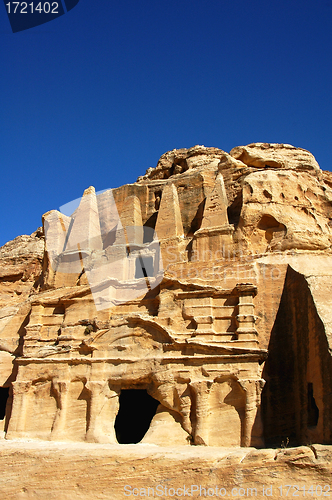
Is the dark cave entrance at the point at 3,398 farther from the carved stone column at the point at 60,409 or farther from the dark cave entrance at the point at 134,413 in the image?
the dark cave entrance at the point at 134,413

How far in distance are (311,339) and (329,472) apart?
4.11 meters

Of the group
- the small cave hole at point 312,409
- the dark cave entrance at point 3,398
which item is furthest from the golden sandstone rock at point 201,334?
the dark cave entrance at point 3,398

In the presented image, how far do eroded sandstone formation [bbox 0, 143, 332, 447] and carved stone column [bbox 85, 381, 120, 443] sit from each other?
0.10 ft

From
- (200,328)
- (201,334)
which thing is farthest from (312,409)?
(200,328)

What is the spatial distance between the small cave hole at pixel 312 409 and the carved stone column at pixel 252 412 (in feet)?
4.09

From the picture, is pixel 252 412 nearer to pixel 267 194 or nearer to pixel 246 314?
pixel 246 314

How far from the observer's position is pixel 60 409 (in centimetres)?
1378

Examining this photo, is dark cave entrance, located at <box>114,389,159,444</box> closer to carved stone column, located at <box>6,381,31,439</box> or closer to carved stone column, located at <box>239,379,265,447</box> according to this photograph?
carved stone column, located at <box>6,381,31,439</box>

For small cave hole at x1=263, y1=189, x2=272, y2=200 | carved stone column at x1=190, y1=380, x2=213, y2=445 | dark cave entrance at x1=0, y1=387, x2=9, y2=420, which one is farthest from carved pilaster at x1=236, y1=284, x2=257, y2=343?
dark cave entrance at x1=0, y1=387, x2=9, y2=420

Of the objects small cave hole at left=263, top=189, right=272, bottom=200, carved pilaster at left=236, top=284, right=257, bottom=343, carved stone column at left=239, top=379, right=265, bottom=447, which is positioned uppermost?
small cave hole at left=263, top=189, right=272, bottom=200

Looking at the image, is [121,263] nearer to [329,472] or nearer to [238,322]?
[238,322]

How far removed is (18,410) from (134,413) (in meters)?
4.09

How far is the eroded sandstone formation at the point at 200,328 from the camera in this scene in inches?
485

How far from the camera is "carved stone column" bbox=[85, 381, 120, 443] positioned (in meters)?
13.0
